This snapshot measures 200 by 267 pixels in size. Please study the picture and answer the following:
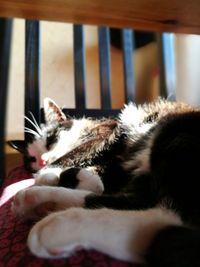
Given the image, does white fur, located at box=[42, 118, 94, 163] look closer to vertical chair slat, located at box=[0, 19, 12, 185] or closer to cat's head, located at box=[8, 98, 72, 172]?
cat's head, located at box=[8, 98, 72, 172]

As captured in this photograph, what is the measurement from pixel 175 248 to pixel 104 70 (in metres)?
1.01

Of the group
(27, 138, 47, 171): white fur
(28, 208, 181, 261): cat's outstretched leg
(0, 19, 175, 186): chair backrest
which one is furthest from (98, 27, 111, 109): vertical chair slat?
(28, 208, 181, 261): cat's outstretched leg

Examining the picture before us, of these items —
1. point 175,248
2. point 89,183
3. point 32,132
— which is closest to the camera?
point 175,248

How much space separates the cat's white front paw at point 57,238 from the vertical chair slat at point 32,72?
0.73 metres

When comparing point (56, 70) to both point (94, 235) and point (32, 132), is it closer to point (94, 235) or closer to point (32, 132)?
point (32, 132)

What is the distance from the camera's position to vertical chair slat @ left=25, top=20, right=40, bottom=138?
45.4 inches

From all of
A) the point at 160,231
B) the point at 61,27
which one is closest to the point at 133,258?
the point at 160,231

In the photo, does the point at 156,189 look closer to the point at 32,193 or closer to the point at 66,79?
the point at 32,193

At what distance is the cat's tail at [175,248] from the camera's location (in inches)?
14.0

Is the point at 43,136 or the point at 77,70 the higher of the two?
the point at 77,70

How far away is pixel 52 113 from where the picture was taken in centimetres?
110

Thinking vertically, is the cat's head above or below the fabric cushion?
above

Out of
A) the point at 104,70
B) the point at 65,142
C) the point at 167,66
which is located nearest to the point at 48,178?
the point at 65,142

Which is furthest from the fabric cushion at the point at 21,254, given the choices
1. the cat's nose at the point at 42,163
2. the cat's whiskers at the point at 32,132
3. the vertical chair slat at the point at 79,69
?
the vertical chair slat at the point at 79,69
